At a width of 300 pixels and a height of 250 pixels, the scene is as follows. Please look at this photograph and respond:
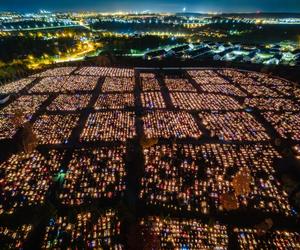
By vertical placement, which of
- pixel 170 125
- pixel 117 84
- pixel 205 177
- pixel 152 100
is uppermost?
pixel 205 177

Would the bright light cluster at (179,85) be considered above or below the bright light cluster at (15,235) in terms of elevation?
below

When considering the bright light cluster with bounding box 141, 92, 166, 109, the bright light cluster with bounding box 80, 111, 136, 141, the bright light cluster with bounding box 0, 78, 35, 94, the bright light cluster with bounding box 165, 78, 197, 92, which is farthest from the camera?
the bright light cluster with bounding box 165, 78, 197, 92

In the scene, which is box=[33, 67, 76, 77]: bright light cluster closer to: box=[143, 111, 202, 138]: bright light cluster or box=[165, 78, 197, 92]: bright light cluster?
box=[165, 78, 197, 92]: bright light cluster

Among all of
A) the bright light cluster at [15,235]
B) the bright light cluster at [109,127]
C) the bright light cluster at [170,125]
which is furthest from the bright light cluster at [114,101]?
the bright light cluster at [15,235]

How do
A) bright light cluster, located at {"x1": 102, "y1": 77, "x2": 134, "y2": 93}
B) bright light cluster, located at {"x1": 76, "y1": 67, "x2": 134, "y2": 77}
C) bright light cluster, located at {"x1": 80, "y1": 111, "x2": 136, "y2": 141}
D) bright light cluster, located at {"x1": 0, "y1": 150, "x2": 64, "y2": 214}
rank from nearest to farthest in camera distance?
1. bright light cluster, located at {"x1": 0, "y1": 150, "x2": 64, "y2": 214}
2. bright light cluster, located at {"x1": 80, "y1": 111, "x2": 136, "y2": 141}
3. bright light cluster, located at {"x1": 102, "y1": 77, "x2": 134, "y2": 93}
4. bright light cluster, located at {"x1": 76, "y1": 67, "x2": 134, "y2": 77}

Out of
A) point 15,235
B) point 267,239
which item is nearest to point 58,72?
point 15,235

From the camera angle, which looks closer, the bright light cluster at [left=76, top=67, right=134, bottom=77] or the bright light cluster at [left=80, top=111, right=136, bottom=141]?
the bright light cluster at [left=80, top=111, right=136, bottom=141]

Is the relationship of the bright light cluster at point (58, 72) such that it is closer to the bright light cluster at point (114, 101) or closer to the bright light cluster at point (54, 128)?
the bright light cluster at point (114, 101)

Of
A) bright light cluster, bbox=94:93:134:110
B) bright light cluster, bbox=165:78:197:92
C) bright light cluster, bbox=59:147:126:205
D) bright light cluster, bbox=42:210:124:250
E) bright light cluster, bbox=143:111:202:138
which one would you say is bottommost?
bright light cluster, bbox=165:78:197:92

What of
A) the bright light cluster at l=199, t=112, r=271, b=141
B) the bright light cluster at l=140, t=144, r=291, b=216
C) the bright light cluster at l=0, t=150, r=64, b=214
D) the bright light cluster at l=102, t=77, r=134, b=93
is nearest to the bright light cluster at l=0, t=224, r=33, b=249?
the bright light cluster at l=0, t=150, r=64, b=214

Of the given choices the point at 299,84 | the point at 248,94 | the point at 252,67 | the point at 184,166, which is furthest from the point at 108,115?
the point at 252,67

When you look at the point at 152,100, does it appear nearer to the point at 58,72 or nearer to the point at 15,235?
the point at 15,235

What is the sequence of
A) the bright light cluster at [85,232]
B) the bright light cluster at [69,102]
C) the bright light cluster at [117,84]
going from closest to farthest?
the bright light cluster at [85,232] → the bright light cluster at [69,102] → the bright light cluster at [117,84]
